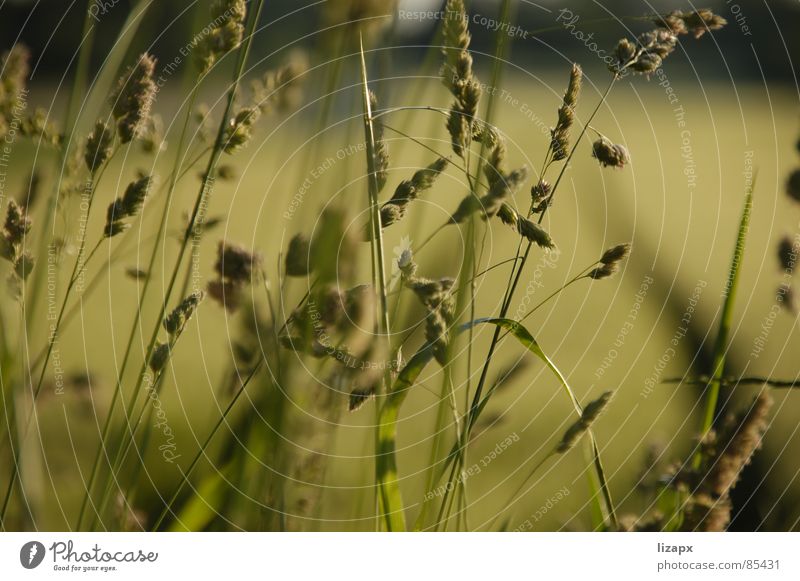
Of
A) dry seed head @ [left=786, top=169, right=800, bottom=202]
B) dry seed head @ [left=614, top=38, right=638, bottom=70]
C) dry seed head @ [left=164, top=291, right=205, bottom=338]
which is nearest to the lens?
dry seed head @ [left=164, top=291, right=205, bottom=338]

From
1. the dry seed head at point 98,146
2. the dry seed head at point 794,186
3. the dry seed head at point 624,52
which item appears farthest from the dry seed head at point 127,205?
the dry seed head at point 794,186

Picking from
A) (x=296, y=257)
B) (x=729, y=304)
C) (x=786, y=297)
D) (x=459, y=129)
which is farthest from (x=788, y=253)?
(x=296, y=257)

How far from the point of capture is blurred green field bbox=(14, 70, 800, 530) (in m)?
0.61

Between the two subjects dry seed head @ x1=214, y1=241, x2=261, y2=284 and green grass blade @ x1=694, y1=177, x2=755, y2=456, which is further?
green grass blade @ x1=694, y1=177, x2=755, y2=456

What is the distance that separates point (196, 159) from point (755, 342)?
1.99 feet

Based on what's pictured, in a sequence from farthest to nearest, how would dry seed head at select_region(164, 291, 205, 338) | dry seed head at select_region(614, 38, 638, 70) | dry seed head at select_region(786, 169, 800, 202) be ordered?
dry seed head at select_region(786, 169, 800, 202) → dry seed head at select_region(614, 38, 638, 70) → dry seed head at select_region(164, 291, 205, 338)

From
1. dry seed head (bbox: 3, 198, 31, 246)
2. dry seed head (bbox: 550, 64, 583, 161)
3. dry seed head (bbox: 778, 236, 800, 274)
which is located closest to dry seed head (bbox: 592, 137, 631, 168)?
dry seed head (bbox: 550, 64, 583, 161)

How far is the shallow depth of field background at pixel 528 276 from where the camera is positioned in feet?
2.04

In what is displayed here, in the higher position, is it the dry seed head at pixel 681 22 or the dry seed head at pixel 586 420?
the dry seed head at pixel 681 22

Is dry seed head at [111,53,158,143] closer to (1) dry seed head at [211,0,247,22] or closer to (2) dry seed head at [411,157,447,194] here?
(1) dry seed head at [211,0,247,22]
